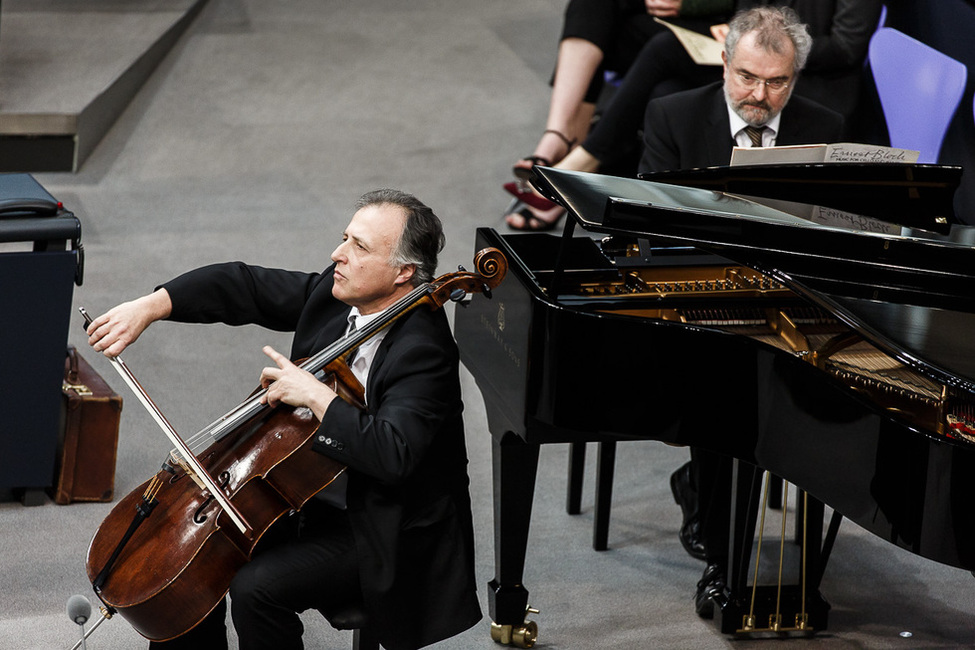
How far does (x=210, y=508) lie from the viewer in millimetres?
2230

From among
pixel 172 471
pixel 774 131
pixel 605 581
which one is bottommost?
pixel 605 581

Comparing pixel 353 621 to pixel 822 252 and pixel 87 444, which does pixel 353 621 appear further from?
pixel 87 444

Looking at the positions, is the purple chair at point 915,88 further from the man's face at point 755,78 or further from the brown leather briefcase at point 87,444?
the brown leather briefcase at point 87,444

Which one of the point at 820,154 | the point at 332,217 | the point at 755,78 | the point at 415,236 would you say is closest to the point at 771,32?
the point at 755,78

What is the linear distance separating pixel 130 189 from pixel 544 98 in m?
2.31

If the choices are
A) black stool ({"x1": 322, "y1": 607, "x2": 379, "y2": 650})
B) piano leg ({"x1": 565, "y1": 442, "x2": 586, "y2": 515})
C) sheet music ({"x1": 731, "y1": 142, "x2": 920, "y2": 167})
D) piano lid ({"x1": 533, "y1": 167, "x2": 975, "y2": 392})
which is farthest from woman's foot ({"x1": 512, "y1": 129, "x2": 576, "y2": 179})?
black stool ({"x1": 322, "y1": 607, "x2": 379, "y2": 650})

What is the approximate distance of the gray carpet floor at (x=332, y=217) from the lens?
311 cm

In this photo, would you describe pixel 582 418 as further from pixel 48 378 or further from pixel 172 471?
pixel 48 378

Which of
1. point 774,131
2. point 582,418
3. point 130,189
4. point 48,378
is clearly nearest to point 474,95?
point 130,189

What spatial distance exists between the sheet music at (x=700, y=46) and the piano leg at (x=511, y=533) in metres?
2.36


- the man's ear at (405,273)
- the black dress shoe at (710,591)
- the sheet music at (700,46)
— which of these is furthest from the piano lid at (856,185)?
the sheet music at (700,46)

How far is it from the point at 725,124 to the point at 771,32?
0.29 metres

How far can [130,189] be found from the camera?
18.9 feet

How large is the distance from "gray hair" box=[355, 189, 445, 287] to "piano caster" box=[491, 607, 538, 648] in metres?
0.93
